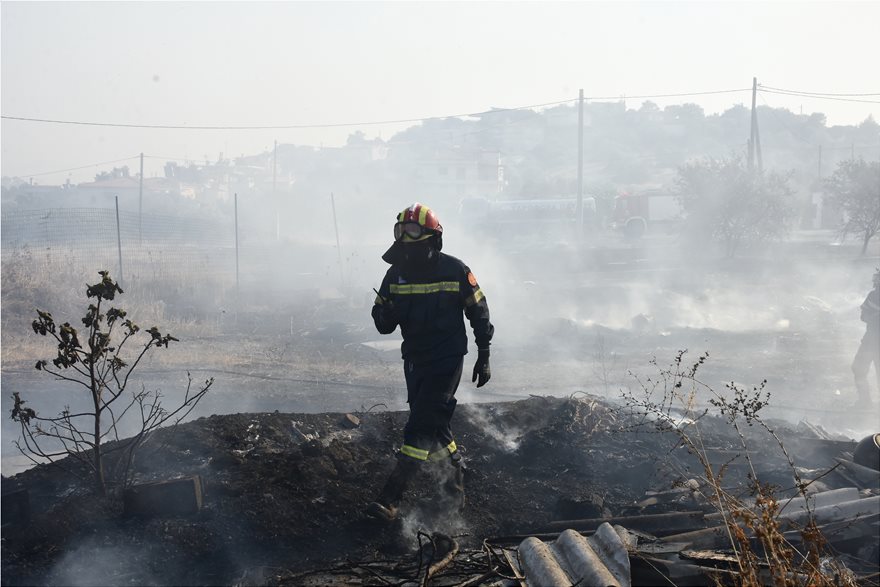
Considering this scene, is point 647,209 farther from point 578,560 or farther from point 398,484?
point 578,560

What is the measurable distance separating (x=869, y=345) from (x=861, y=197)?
18.5 metres

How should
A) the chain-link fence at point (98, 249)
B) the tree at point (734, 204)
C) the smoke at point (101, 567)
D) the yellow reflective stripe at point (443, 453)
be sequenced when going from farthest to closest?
the tree at point (734, 204) → the chain-link fence at point (98, 249) → the yellow reflective stripe at point (443, 453) → the smoke at point (101, 567)

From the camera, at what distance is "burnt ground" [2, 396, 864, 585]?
3959 mm

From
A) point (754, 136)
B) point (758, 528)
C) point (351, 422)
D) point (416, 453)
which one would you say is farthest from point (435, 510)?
point (754, 136)

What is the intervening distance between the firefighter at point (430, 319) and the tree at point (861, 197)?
25072 mm

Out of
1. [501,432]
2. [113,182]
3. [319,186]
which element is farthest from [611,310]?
[113,182]

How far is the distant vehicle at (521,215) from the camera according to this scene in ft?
115

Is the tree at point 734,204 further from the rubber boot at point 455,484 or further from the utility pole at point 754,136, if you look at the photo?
the rubber boot at point 455,484

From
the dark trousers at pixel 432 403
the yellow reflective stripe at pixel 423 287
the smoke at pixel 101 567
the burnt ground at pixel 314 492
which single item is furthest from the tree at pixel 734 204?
the smoke at pixel 101 567

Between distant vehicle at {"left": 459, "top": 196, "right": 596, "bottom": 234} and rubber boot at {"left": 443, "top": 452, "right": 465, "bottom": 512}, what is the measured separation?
1183 inches

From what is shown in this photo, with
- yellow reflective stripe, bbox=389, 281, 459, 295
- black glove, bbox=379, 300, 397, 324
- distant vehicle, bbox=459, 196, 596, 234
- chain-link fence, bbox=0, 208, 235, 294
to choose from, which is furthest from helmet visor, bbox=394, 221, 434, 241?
distant vehicle, bbox=459, 196, 596, 234

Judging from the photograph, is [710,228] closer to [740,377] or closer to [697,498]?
[740,377]

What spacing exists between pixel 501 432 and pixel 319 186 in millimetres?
45874

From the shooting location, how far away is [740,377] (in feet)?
41.8
